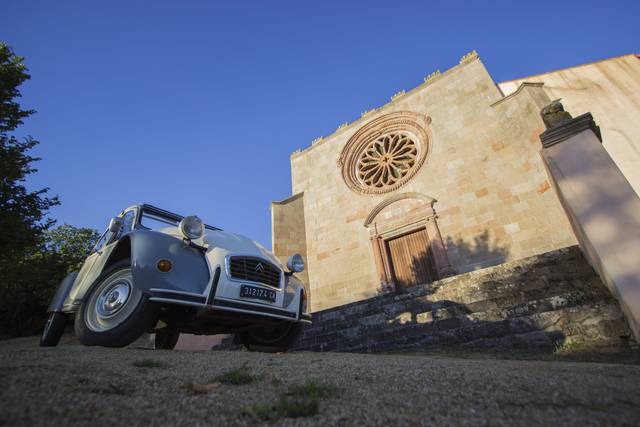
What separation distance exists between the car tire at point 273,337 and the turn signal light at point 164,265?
1650 mm

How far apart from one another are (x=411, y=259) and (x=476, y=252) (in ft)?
6.90

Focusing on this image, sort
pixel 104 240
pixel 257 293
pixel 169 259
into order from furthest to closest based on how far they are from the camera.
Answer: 1. pixel 104 240
2. pixel 257 293
3. pixel 169 259

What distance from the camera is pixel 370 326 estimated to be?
5.71 metres

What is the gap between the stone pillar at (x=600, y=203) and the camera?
11.0 feet

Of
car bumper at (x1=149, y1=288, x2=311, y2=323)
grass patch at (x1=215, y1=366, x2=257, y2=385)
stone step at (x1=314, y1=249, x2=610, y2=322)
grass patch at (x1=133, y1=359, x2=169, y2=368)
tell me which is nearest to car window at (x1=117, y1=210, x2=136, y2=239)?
car bumper at (x1=149, y1=288, x2=311, y2=323)

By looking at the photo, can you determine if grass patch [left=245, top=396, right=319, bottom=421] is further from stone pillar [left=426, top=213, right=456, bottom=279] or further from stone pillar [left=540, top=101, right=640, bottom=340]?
stone pillar [left=426, top=213, right=456, bottom=279]

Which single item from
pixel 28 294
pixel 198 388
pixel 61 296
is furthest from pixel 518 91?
pixel 28 294

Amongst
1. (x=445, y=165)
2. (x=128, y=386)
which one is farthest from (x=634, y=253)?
(x=445, y=165)

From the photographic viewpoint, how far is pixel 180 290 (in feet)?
10.9

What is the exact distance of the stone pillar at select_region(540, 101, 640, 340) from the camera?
3346 millimetres

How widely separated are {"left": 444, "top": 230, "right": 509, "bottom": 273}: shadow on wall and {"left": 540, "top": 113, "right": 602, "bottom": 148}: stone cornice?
454cm

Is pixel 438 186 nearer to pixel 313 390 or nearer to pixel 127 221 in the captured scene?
pixel 127 221

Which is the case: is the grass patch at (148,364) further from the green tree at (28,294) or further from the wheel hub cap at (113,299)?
the green tree at (28,294)

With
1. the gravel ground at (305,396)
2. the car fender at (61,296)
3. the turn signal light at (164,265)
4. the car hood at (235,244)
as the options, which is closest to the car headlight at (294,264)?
the car hood at (235,244)
